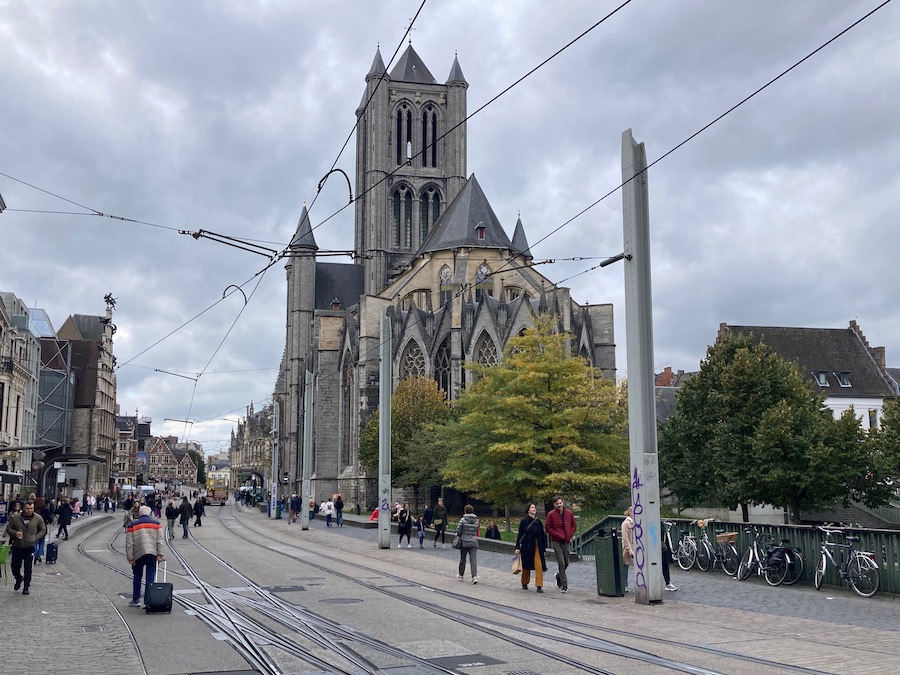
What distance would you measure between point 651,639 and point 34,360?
→ 157 ft

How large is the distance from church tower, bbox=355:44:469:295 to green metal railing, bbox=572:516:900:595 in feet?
196

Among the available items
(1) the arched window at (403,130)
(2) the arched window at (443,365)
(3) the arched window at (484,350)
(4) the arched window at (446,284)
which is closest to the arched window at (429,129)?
(1) the arched window at (403,130)

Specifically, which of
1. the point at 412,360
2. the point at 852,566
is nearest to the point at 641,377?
the point at 852,566

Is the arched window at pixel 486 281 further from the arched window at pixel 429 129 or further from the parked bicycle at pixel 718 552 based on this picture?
the parked bicycle at pixel 718 552

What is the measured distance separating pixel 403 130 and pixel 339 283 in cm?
1411

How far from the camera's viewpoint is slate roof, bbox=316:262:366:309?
251 feet

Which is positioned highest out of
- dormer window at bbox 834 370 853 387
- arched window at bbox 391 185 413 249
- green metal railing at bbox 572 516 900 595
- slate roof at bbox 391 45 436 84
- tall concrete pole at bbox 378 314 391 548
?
slate roof at bbox 391 45 436 84

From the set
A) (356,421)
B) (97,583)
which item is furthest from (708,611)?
(356,421)

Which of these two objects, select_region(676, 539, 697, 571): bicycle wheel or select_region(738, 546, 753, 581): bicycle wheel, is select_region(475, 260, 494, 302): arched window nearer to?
select_region(676, 539, 697, 571): bicycle wheel

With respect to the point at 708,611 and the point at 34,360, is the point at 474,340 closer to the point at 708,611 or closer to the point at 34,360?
the point at 34,360

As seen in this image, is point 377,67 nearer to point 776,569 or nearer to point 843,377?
point 843,377

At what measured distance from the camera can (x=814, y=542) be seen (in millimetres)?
14422

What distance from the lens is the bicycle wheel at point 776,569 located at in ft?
47.5

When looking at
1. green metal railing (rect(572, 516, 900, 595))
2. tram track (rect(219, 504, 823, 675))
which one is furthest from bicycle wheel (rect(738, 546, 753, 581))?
tram track (rect(219, 504, 823, 675))
